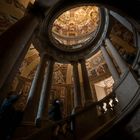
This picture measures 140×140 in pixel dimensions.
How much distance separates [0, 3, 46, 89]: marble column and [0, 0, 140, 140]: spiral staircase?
0.17 ft

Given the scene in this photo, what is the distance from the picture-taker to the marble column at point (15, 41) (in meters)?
3.46

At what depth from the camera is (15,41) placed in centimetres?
405

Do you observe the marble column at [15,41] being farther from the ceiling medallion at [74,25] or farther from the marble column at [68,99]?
the ceiling medallion at [74,25]

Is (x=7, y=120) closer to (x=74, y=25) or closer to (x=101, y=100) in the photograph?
(x=101, y=100)

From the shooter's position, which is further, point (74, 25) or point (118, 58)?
point (74, 25)

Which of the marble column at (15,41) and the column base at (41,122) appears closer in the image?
the marble column at (15,41)

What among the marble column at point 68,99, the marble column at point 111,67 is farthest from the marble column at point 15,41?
the marble column at point 68,99

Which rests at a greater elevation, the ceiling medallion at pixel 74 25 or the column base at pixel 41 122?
the ceiling medallion at pixel 74 25

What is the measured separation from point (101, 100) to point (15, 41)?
4252mm

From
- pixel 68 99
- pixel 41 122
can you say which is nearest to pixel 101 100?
pixel 41 122

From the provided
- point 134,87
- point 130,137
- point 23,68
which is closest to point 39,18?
point 134,87

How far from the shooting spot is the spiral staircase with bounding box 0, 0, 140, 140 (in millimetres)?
4850

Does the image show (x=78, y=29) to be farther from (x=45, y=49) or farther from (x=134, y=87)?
(x=134, y=87)

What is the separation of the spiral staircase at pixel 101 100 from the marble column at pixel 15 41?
0.05m
